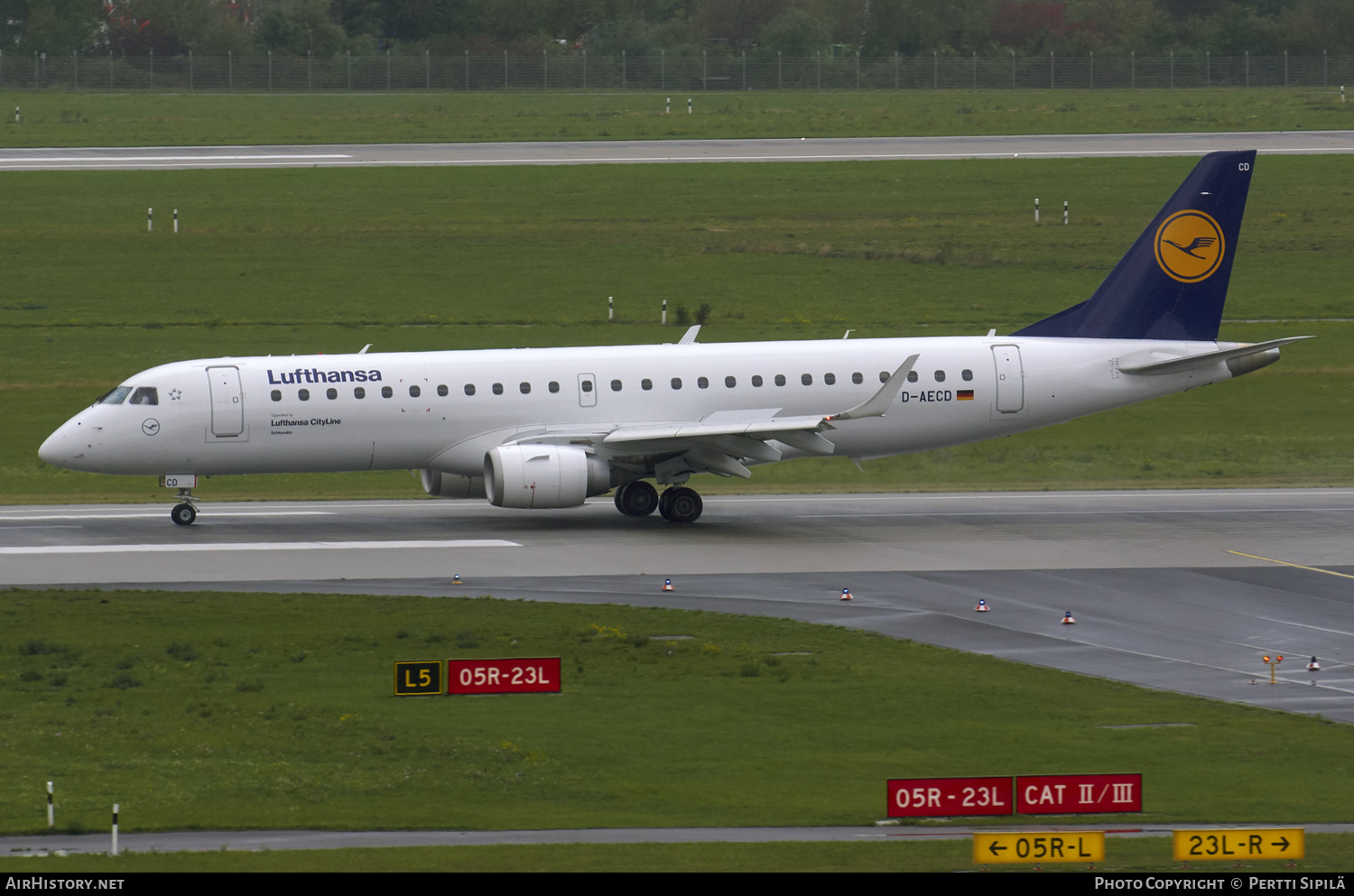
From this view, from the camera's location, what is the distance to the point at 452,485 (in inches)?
1581

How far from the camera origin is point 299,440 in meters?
38.8

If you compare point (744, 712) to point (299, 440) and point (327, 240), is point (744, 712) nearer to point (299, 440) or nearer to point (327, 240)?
point (299, 440)

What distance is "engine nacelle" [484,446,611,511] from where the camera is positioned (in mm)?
37656

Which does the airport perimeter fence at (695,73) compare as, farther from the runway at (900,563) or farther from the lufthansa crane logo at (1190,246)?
the runway at (900,563)

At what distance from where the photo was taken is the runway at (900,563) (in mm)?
28266

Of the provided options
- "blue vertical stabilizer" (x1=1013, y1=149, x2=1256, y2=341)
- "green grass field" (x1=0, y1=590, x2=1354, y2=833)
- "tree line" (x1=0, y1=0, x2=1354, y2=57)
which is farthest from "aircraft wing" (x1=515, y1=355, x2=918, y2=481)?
"tree line" (x1=0, y1=0, x2=1354, y2=57)

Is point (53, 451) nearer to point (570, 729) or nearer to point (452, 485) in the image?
point (452, 485)

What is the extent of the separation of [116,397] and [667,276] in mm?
32430

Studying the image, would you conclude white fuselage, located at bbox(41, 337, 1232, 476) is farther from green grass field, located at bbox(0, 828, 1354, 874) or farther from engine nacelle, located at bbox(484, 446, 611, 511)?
green grass field, located at bbox(0, 828, 1354, 874)

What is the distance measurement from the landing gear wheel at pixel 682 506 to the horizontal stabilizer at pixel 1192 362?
10981 mm

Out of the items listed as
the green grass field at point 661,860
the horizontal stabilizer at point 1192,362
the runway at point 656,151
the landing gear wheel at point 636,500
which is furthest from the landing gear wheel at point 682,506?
the runway at point 656,151

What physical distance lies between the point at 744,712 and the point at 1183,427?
34347 mm

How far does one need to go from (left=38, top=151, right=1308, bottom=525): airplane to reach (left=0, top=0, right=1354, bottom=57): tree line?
243 feet

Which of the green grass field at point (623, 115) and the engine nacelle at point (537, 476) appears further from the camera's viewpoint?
the green grass field at point (623, 115)
